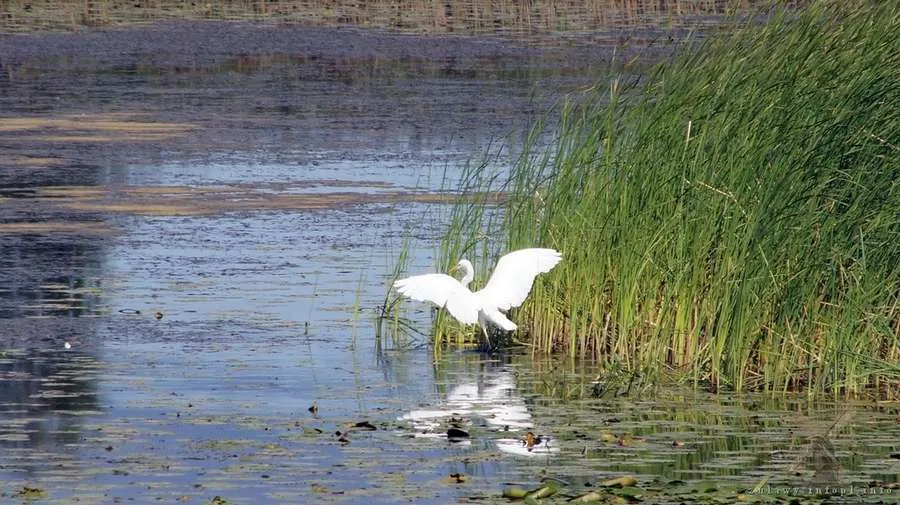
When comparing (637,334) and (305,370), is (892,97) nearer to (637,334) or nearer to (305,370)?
(637,334)

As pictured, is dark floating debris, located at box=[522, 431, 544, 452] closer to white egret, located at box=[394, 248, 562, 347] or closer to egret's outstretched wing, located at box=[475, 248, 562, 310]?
white egret, located at box=[394, 248, 562, 347]

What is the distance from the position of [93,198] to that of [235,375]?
7171 millimetres

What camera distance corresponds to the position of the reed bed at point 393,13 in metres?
34.7

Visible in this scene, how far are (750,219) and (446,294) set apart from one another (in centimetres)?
156

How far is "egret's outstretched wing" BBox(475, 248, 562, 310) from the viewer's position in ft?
30.8

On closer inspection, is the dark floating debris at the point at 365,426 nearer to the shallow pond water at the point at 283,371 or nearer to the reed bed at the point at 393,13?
the shallow pond water at the point at 283,371

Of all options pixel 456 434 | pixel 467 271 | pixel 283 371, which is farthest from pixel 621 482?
pixel 467 271

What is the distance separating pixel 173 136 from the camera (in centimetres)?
→ 2030

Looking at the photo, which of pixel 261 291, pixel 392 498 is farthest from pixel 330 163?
pixel 392 498

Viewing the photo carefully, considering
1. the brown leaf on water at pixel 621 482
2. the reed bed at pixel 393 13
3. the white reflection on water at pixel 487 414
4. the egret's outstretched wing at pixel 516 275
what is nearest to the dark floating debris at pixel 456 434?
the white reflection on water at pixel 487 414

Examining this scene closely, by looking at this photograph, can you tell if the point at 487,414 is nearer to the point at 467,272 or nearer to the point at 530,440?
the point at 530,440

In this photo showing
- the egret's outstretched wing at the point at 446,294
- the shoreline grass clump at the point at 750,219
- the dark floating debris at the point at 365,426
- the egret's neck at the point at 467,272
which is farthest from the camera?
the egret's neck at the point at 467,272

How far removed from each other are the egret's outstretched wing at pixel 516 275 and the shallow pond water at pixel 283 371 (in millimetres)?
357

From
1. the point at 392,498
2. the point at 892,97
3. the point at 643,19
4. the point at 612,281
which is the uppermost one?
the point at 643,19
